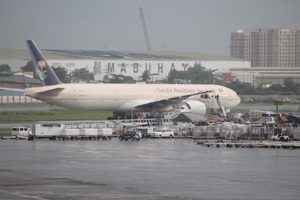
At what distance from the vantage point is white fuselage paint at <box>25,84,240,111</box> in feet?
366

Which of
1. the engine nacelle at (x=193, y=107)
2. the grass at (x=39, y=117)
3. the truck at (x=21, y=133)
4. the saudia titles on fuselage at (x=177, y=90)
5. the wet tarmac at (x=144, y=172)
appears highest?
the saudia titles on fuselage at (x=177, y=90)

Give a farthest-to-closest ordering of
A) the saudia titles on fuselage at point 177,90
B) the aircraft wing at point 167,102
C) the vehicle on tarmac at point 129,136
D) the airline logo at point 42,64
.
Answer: the saudia titles on fuselage at point 177,90, the aircraft wing at point 167,102, the airline logo at point 42,64, the vehicle on tarmac at point 129,136

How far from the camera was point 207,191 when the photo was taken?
138 ft

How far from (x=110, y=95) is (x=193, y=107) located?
10601 mm

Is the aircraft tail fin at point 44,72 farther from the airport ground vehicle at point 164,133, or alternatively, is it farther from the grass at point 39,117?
the airport ground vehicle at point 164,133

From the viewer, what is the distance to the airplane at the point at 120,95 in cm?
11175

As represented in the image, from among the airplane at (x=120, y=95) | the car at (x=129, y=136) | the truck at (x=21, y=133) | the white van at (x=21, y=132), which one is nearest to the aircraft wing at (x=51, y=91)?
the airplane at (x=120, y=95)

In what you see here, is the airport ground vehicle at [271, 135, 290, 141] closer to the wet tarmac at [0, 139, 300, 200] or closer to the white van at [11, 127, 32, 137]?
the wet tarmac at [0, 139, 300, 200]

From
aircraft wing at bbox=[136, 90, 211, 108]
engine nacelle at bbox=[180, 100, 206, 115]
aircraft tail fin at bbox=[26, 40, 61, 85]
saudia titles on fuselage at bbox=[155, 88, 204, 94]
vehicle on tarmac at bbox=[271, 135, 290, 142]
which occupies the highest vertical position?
aircraft tail fin at bbox=[26, 40, 61, 85]

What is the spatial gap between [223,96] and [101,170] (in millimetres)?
72720

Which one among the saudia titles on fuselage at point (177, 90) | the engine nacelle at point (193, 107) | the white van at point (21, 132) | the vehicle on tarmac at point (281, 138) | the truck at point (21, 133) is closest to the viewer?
the vehicle on tarmac at point (281, 138)

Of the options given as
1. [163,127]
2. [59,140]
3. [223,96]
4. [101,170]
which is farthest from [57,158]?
[223,96]

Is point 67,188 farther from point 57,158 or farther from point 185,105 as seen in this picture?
point 185,105

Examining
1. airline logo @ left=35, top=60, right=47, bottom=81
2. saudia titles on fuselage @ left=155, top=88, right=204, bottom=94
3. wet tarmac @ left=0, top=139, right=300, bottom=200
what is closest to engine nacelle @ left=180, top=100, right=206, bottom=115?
saudia titles on fuselage @ left=155, top=88, right=204, bottom=94
